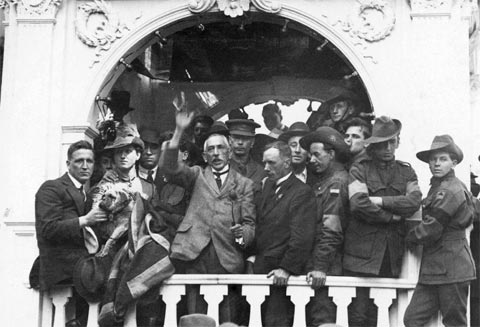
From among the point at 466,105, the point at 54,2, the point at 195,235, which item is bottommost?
the point at 195,235

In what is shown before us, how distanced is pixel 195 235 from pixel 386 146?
2272mm

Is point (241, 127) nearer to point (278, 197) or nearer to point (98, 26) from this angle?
point (278, 197)

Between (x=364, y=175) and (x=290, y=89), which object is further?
(x=290, y=89)

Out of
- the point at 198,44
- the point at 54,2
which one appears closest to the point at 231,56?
the point at 198,44

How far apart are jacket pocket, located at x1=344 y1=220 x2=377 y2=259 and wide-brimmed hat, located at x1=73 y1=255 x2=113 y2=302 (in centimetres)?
260

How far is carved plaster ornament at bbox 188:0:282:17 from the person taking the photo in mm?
18078

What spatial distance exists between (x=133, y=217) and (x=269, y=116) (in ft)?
9.43

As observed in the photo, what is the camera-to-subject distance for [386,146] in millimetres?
17109

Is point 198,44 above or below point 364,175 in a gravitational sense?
above

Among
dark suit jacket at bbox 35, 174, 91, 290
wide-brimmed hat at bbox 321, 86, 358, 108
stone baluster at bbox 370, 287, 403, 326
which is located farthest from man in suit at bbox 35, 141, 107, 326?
wide-brimmed hat at bbox 321, 86, 358, 108

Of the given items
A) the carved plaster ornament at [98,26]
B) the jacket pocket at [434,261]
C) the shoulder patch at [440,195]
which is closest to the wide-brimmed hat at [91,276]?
the carved plaster ornament at [98,26]

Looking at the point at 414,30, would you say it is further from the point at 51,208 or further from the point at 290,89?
the point at 51,208

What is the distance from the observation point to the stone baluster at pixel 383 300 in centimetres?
1692

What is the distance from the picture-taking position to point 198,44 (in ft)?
64.1
